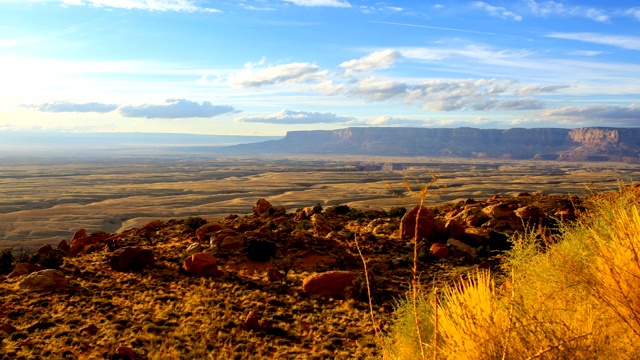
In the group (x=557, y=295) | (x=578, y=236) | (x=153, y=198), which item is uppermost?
(x=578, y=236)

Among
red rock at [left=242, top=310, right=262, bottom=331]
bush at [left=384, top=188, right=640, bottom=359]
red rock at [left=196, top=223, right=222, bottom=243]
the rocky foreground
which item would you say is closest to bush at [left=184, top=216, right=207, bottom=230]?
the rocky foreground

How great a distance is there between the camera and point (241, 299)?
1459cm

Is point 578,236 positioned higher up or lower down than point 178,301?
higher up

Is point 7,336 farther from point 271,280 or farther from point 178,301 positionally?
point 271,280

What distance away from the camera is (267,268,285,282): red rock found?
54.4 ft

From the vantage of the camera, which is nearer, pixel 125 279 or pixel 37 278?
pixel 37 278

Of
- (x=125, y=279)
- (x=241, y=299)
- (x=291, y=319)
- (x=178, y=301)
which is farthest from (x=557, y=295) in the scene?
(x=125, y=279)

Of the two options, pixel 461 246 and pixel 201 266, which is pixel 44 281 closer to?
pixel 201 266

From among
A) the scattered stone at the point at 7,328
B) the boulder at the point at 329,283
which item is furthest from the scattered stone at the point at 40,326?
the boulder at the point at 329,283

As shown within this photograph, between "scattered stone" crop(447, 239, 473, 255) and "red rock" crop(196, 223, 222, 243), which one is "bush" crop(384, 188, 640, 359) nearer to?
"scattered stone" crop(447, 239, 473, 255)

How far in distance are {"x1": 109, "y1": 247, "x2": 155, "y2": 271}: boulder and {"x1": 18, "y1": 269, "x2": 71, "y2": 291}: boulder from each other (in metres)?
2.28

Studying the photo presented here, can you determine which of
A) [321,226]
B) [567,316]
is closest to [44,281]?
[321,226]

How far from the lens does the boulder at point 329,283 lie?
14969mm

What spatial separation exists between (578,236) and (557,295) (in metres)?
2.00
